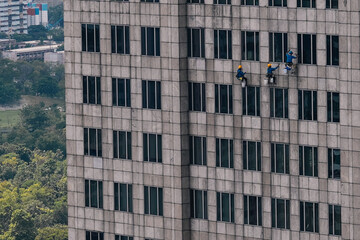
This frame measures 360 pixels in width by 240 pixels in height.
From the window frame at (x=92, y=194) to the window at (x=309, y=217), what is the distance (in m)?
21.8

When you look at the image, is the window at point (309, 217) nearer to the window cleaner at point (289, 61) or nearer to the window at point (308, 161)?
the window at point (308, 161)

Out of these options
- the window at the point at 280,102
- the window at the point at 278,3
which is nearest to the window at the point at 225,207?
the window at the point at 280,102

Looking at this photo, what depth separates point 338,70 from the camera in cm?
14212

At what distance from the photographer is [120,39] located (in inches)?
6033

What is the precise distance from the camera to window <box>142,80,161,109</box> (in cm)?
15188

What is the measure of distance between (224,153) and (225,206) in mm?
5098

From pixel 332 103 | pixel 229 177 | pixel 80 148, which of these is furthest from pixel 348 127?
pixel 80 148

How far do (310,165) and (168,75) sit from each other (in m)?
16.6

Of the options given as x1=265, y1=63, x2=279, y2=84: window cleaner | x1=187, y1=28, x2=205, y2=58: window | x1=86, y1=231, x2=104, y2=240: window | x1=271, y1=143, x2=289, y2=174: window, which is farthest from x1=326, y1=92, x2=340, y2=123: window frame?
x1=86, y1=231, x2=104, y2=240: window

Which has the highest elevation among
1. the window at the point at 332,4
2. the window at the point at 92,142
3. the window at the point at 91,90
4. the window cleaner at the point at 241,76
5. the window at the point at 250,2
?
the window at the point at 250,2

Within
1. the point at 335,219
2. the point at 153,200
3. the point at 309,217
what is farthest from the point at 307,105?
the point at 153,200

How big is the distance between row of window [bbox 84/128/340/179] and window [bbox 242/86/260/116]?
2925mm

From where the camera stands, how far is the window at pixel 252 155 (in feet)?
484

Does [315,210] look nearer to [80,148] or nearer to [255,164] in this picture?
[255,164]
